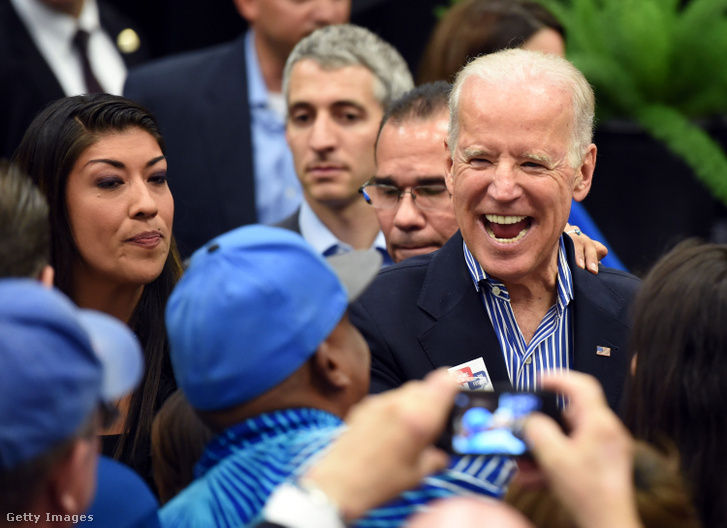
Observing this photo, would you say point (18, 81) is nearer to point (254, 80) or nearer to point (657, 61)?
point (254, 80)

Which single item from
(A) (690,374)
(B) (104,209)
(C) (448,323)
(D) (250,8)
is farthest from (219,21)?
(A) (690,374)

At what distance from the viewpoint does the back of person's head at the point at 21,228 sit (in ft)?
6.79

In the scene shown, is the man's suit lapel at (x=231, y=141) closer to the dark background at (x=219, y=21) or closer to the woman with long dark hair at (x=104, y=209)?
the dark background at (x=219, y=21)

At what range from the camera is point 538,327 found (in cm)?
316

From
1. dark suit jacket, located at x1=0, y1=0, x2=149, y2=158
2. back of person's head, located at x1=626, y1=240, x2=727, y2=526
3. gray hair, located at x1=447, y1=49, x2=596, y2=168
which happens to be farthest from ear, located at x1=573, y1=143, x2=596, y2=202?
dark suit jacket, located at x1=0, y1=0, x2=149, y2=158

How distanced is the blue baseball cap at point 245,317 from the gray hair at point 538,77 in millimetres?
1424

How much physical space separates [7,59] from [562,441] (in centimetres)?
414

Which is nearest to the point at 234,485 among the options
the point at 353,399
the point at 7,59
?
the point at 353,399

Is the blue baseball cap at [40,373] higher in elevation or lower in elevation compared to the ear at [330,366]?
higher

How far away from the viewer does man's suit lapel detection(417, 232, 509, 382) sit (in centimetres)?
304

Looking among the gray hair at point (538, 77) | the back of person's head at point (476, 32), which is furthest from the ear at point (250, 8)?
the gray hair at point (538, 77)

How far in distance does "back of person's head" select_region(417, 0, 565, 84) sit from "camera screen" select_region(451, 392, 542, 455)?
302cm

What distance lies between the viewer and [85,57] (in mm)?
5285

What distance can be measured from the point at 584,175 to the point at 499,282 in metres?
0.51
